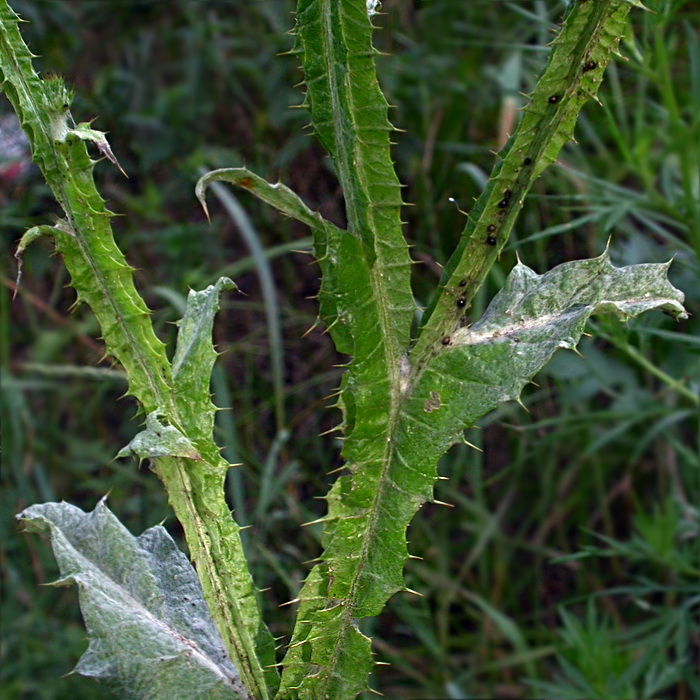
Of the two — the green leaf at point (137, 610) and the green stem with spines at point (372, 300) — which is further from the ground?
the green stem with spines at point (372, 300)

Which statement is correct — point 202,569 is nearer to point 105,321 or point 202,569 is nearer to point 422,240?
point 105,321

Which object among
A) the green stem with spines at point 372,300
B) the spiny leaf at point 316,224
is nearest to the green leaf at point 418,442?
the green stem with spines at point 372,300

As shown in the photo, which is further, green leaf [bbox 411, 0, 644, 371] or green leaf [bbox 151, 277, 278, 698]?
green leaf [bbox 151, 277, 278, 698]

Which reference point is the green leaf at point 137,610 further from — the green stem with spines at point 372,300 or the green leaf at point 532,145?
the green leaf at point 532,145

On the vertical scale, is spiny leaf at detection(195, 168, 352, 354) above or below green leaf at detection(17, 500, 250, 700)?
above

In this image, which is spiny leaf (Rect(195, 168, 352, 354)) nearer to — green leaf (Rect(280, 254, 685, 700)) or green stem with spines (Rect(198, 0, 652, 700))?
green stem with spines (Rect(198, 0, 652, 700))

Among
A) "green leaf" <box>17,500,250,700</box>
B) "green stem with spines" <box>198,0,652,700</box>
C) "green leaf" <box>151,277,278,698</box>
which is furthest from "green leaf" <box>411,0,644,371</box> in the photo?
"green leaf" <box>17,500,250,700</box>

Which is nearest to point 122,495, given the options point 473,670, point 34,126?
point 473,670

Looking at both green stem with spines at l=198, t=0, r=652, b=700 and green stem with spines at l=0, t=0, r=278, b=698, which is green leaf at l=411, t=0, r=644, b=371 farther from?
green stem with spines at l=0, t=0, r=278, b=698
